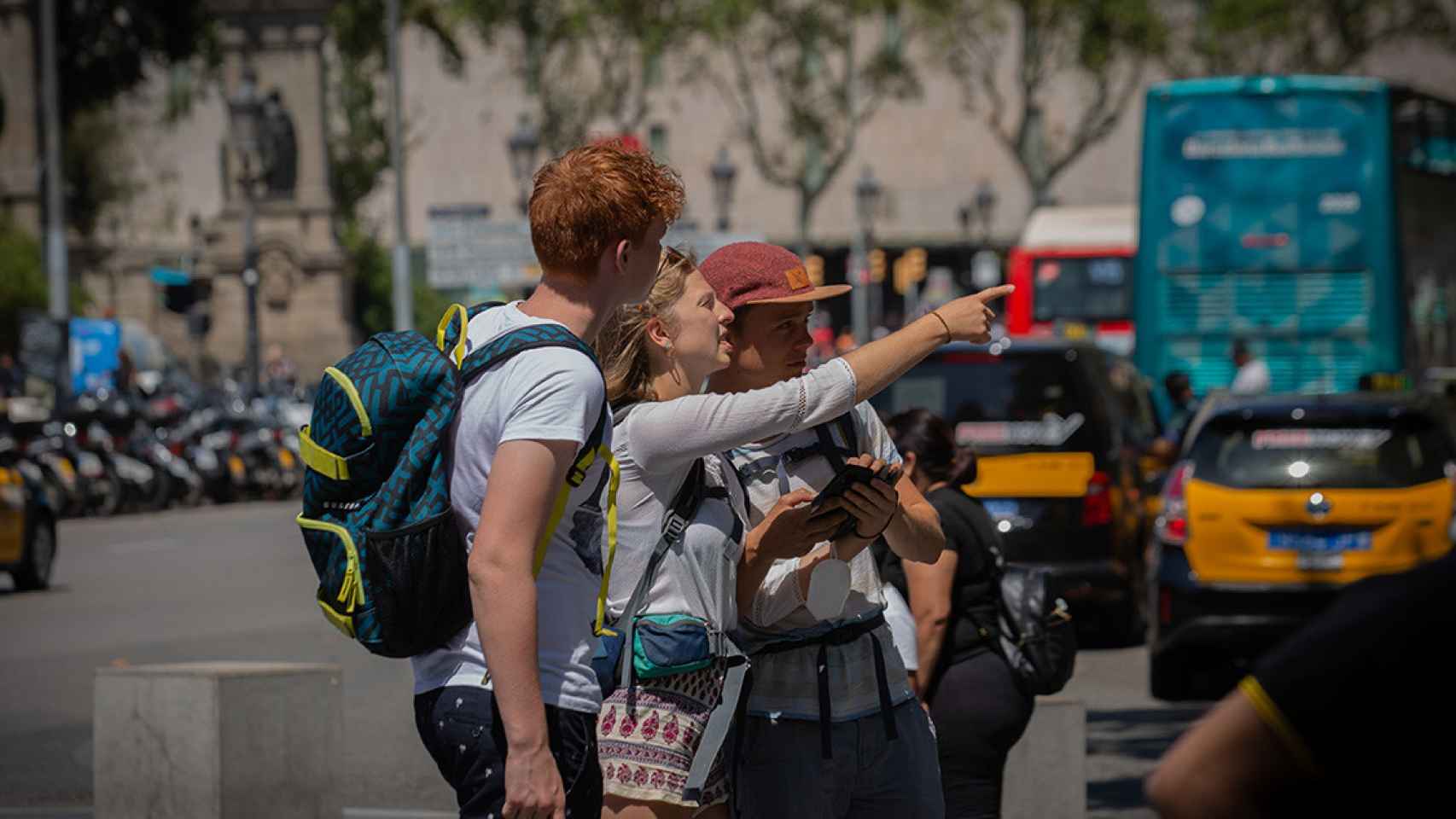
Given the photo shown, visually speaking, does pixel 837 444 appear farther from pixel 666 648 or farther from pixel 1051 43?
pixel 1051 43

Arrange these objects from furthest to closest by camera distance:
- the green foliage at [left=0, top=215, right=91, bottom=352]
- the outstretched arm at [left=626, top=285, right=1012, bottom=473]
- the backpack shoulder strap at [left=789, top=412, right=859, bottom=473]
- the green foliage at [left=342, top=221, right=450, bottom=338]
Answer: the green foliage at [left=342, top=221, right=450, bottom=338] → the green foliage at [left=0, top=215, right=91, bottom=352] → the backpack shoulder strap at [left=789, top=412, right=859, bottom=473] → the outstretched arm at [left=626, top=285, right=1012, bottom=473]

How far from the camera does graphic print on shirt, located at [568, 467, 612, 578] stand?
12.7 feet

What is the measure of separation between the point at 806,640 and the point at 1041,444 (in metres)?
9.60

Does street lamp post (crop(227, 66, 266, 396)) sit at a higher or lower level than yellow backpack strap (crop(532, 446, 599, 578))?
higher

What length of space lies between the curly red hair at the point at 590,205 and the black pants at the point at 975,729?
2.57 meters

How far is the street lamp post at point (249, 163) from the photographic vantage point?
109 ft

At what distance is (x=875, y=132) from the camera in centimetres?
7319

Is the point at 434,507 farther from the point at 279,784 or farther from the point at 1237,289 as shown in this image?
the point at 1237,289

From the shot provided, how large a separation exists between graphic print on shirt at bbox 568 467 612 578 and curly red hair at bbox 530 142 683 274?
0.35 metres

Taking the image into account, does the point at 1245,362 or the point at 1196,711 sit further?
the point at 1245,362

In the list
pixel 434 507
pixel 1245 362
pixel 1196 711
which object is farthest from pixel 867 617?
pixel 1245 362

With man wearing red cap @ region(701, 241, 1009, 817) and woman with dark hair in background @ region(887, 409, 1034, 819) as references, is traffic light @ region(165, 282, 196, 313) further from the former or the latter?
man wearing red cap @ region(701, 241, 1009, 817)

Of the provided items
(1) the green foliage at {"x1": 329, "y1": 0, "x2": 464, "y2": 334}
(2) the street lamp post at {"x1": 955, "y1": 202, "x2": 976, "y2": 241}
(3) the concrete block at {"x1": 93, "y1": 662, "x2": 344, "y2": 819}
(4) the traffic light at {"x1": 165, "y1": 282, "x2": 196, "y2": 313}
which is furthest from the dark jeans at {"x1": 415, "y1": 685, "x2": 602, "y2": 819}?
(2) the street lamp post at {"x1": 955, "y1": 202, "x2": 976, "y2": 241}

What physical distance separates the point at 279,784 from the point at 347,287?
32.8 meters
